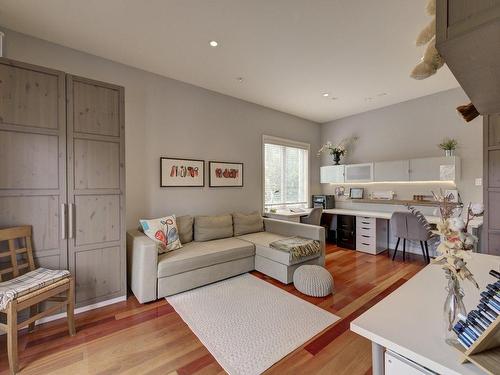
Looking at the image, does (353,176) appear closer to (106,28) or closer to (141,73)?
(141,73)

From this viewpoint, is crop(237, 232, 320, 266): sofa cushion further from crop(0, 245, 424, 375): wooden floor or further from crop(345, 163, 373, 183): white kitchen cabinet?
crop(345, 163, 373, 183): white kitchen cabinet

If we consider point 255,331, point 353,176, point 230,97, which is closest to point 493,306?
point 255,331

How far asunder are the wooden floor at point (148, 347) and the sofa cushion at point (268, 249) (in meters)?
0.48

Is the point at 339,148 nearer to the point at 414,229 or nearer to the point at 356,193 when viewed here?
the point at 356,193

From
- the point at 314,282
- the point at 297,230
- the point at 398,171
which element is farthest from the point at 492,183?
the point at 297,230

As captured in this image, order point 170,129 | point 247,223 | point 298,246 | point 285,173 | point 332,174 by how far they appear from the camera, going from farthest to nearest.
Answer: point 332,174 < point 285,173 < point 247,223 < point 170,129 < point 298,246

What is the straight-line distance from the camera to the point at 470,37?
523 millimetres

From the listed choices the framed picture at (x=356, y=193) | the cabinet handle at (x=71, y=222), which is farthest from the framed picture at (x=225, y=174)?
the framed picture at (x=356, y=193)

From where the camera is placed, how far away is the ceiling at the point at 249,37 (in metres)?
2.10

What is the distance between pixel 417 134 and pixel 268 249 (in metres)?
3.50

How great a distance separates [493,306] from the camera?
0.72 metres

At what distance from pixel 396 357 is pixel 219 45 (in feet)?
9.67

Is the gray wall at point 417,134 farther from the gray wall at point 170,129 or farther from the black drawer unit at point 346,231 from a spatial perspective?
the gray wall at point 170,129

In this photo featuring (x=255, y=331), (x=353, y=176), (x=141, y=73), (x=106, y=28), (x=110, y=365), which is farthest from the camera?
(x=353, y=176)
